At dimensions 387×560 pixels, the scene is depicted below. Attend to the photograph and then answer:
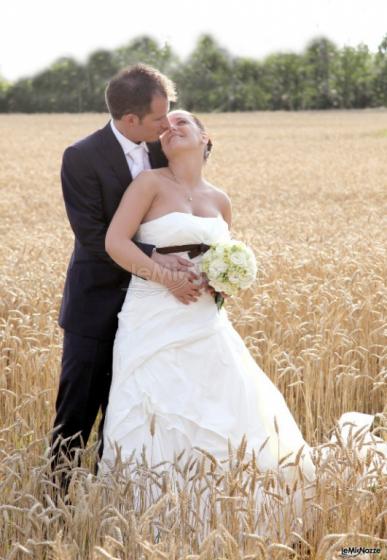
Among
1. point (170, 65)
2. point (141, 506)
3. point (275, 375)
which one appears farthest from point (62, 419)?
point (170, 65)

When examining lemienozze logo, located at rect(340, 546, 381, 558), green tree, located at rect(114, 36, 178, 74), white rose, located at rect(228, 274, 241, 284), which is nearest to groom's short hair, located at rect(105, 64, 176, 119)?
white rose, located at rect(228, 274, 241, 284)

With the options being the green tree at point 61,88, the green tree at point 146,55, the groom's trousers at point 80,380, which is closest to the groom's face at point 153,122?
the groom's trousers at point 80,380

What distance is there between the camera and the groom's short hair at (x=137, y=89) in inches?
163

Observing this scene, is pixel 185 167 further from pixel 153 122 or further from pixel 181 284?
pixel 181 284

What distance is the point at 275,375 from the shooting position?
18.2 ft

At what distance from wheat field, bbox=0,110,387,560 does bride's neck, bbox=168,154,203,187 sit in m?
1.14

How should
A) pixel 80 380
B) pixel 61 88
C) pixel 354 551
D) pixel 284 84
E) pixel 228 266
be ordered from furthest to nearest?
pixel 284 84
pixel 61 88
pixel 80 380
pixel 228 266
pixel 354 551

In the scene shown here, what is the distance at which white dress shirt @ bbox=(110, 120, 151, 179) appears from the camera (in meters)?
4.37

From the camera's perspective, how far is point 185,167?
4367mm

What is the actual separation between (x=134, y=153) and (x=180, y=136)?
0.87 ft

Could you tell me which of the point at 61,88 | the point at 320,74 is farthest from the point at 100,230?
the point at 320,74

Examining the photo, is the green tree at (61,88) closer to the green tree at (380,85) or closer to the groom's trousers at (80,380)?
the green tree at (380,85)

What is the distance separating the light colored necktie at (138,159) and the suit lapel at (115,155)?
0.08 m

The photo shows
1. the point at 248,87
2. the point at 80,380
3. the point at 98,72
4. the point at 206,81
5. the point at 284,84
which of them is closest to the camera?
the point at 80,380
